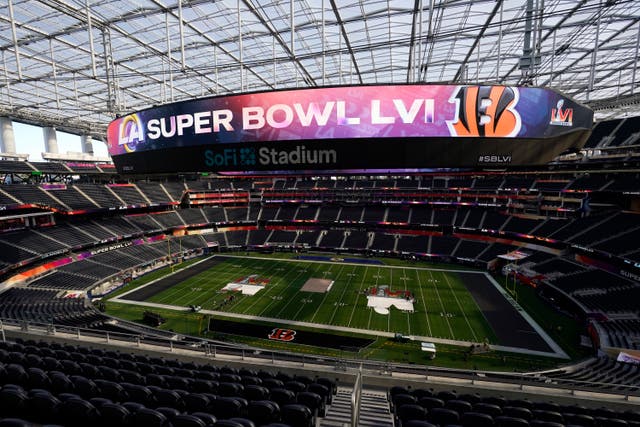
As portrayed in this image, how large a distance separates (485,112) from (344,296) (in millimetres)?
30054

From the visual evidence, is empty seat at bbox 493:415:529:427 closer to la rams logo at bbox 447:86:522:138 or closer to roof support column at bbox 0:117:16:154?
la rams logo at bbox 447:86:522:138

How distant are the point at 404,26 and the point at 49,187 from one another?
54656mm

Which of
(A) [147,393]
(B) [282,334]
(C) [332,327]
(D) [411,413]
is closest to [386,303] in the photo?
(C) [332,327]

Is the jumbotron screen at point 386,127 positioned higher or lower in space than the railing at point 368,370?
higher

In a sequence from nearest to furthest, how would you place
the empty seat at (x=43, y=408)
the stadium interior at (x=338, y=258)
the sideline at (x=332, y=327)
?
the empty seat at (x=43, y=408), the stadium interior at (x=338, y=258), the sideline at (x=332, y=327)

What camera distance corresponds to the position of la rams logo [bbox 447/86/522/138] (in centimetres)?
610

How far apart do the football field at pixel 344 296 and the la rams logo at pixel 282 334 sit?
2173 millimetres

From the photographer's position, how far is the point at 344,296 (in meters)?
33.8

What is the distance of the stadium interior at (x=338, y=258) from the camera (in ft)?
23.6

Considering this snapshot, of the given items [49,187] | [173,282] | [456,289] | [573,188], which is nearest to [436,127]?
[456,289]

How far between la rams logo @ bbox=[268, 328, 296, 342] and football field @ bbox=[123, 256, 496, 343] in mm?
2173

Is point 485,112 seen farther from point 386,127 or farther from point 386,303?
point 386,303

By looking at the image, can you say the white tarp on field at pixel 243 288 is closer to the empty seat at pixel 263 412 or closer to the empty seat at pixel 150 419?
the empty seat at pixel 263 412

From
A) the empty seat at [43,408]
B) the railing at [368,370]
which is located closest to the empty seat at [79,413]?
the empty seat at [43,408]
